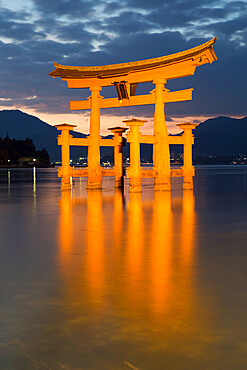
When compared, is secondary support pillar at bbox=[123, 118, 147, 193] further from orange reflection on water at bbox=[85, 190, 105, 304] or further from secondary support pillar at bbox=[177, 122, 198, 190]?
orange reflection on water at bbox=[85, 190, 105, 304]

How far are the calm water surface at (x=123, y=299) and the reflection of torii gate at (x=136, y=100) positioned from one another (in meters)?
13.6

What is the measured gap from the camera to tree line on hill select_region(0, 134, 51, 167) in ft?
464

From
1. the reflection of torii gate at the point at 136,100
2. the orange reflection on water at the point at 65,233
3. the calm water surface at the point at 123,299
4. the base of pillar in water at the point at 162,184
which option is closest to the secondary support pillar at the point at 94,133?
the reflection of torii gate at the point at 136,100

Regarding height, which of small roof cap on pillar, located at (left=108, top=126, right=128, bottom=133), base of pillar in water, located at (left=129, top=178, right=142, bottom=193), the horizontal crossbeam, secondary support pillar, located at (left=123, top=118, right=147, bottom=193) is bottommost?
base of pillar in water, located at (left=129, top=178, right=142, bottom=193)

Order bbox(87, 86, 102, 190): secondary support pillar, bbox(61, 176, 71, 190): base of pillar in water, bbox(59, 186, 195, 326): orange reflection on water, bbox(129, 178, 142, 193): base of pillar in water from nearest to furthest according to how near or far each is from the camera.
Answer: bbox(59, 186, 195, 326): orange reflection on water → bbox(129, 178, 142, 193): base of pillar in water → bbox(87, 86, 102, 190): secondary support pillar → bbox(61, 176, 71, 190): base of pillar in water

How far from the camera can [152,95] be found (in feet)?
81.0

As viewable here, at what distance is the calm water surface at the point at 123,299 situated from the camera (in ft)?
12.6

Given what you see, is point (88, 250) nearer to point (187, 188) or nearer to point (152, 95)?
point (152, 95)

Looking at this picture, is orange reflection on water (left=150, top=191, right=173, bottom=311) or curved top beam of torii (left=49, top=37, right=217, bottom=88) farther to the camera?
curved top beam of torii (left=49, top=37, right=217, bottom=88)

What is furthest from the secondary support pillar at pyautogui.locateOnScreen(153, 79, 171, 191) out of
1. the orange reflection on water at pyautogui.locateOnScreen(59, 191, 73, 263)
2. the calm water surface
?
the calm water surface

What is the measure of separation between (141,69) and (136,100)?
5.99 feet

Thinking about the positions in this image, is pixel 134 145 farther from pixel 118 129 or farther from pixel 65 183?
pixel 65 183

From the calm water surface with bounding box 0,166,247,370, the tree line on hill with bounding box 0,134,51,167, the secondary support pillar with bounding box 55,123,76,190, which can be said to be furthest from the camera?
the tree line on hill with bounding box 0,134,51,167

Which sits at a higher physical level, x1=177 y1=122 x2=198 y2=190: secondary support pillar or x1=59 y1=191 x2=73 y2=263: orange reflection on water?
x1=177 y1=122 x2=198 y2=190: secondary support pillar
